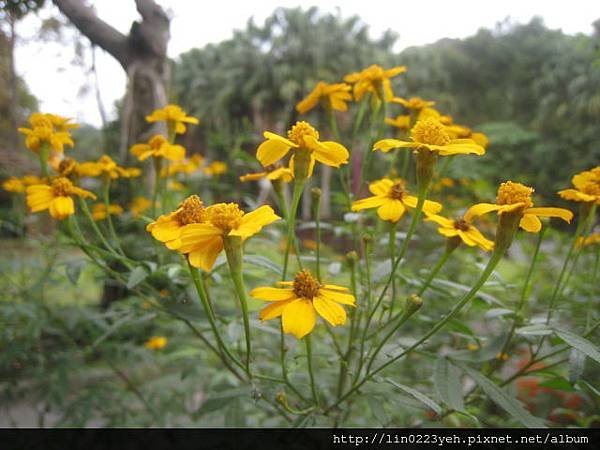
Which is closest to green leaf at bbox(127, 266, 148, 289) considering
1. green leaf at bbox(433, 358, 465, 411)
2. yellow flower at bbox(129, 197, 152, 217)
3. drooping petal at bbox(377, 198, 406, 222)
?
drooping petal at bbox(377, 198, 406, 222)

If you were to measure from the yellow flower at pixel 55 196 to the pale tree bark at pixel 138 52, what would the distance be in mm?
842

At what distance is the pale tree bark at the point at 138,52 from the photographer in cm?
159

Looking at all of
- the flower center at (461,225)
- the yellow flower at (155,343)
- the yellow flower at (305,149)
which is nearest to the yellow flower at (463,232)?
the flower center at (461,225)

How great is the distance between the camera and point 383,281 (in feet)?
3.60

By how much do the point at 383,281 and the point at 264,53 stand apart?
15.1 meters

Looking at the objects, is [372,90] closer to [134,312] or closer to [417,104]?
[417,104]

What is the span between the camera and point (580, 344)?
71cm

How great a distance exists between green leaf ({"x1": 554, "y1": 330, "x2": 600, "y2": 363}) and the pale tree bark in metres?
1.70

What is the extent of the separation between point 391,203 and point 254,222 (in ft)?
1.14

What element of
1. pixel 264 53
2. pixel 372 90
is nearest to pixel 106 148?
pixel 372 90

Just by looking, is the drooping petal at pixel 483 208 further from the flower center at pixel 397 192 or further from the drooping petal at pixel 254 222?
the drooping petal at pixel 254 222

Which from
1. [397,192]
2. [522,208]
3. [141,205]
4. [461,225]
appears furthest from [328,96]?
[141,205]
